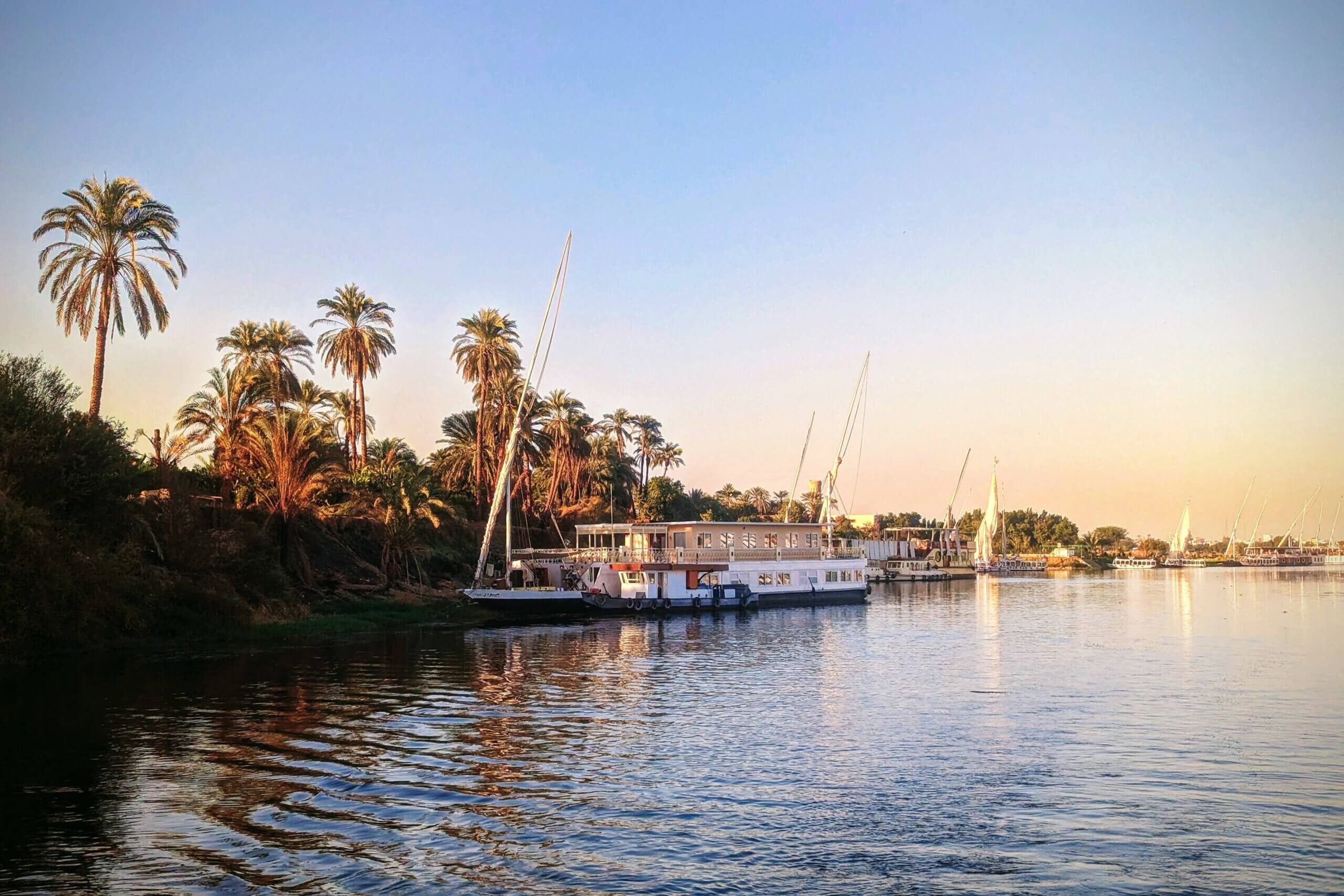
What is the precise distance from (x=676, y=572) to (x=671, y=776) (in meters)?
54.6

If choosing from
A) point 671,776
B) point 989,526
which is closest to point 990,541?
point 989,526

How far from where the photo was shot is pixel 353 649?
43562mm

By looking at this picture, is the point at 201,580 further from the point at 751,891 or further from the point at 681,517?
the point at 681,517

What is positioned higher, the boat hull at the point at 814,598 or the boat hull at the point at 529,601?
the boat hull at the point at 529,601

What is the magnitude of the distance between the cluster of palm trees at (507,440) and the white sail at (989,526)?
322 ft

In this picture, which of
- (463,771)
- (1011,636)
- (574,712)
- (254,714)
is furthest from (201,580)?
(1011,636)

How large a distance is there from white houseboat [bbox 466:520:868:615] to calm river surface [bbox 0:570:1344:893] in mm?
27436

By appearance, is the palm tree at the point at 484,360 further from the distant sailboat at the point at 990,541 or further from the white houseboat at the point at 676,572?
the distant sailboat at the point at 990,541

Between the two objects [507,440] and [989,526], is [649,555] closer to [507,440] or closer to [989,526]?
[507,440]

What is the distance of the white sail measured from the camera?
176m

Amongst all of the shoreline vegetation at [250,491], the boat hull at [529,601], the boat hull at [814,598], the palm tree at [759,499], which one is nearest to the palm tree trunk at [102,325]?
the shoreline vegetation at [250,491]

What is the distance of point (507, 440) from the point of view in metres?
84.6

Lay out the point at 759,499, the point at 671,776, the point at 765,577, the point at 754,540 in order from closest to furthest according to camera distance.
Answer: the point at 671,776 < the point at 765,577 < the point at 754,540 < the point at 759,499

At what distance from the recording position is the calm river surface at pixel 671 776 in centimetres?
1416
